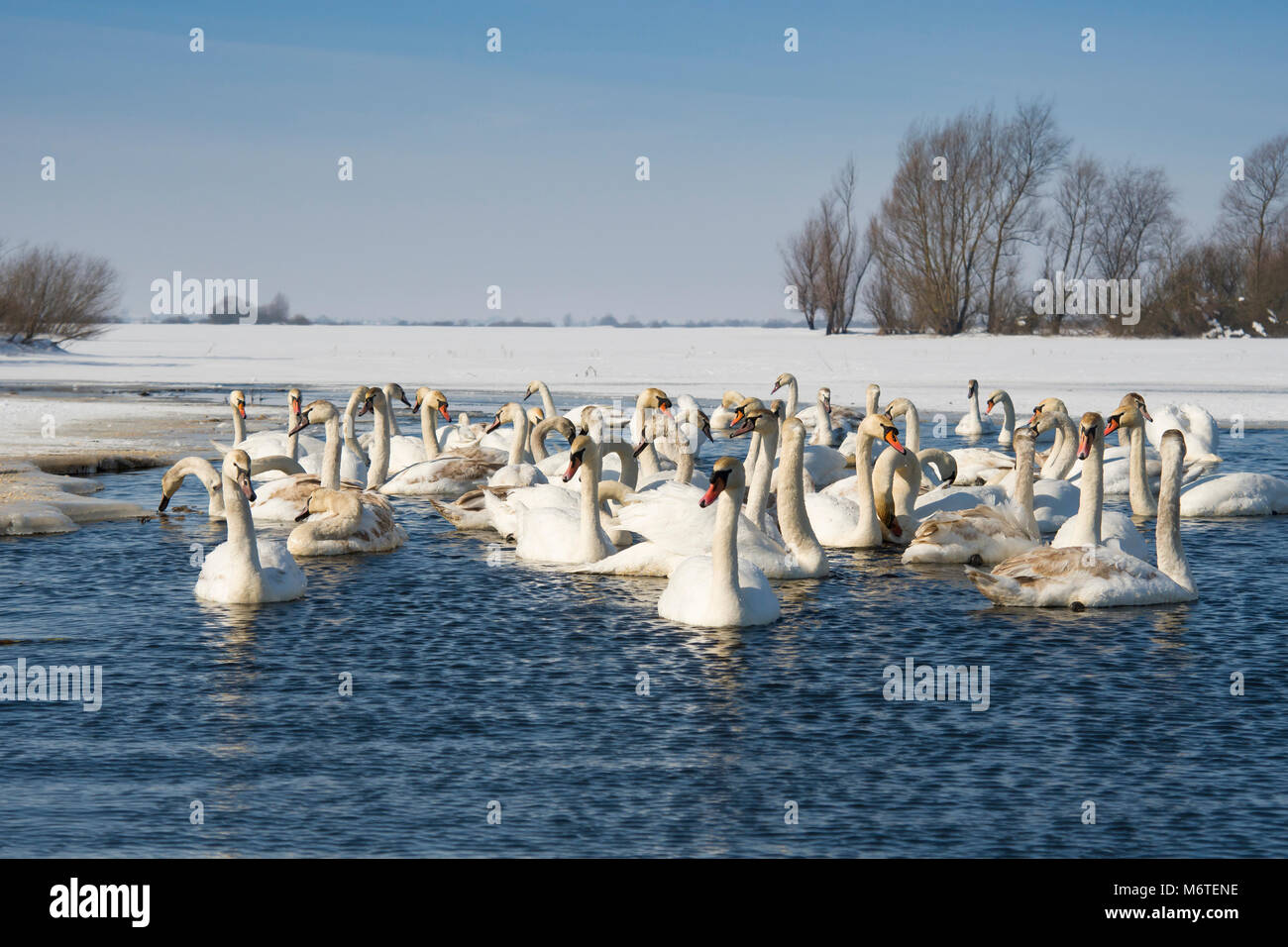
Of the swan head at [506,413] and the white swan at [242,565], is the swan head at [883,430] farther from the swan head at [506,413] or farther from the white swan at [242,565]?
the white swan at [242,565]

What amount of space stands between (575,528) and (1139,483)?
5.94 m

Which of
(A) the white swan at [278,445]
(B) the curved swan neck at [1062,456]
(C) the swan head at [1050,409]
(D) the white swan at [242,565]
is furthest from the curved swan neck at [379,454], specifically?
(B) the curved swan neck at [1062,456]

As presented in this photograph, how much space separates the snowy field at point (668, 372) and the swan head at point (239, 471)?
9958 mm

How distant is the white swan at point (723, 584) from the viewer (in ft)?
32.2

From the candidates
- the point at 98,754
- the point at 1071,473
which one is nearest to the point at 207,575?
the point at 98,754

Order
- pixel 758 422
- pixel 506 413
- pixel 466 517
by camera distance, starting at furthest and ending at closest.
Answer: pixel 506 413, pixel 466 517, pixel 758 422

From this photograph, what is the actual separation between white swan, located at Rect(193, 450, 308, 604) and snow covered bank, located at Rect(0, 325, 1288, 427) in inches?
759

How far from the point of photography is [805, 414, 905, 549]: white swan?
523 inches

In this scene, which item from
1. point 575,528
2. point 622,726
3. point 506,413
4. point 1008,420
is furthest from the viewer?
point 1008,420

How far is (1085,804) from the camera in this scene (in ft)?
20.8

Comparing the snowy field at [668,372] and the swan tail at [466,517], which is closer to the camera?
the swan tail at [466,517]

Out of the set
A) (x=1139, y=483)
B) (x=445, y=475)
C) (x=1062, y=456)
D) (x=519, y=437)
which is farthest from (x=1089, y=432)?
(x=445, y=475)

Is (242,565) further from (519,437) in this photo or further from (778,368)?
(778,368)

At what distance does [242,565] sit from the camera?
34.7ft
